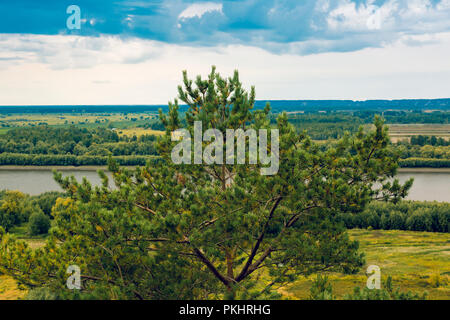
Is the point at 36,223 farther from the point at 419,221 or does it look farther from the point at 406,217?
the point at 419,221

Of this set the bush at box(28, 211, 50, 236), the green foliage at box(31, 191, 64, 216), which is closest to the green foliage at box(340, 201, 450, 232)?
the bush at box(28, 211, 50, 236)

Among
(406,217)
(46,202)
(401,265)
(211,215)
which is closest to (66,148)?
(46,202)

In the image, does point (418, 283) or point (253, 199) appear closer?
point (253, 199)

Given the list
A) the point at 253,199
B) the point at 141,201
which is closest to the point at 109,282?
the point at 141,201

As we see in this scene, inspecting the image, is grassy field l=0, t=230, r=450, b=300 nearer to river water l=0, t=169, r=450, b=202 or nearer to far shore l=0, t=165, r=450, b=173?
river water l=0, t=169, r=450, b=202
